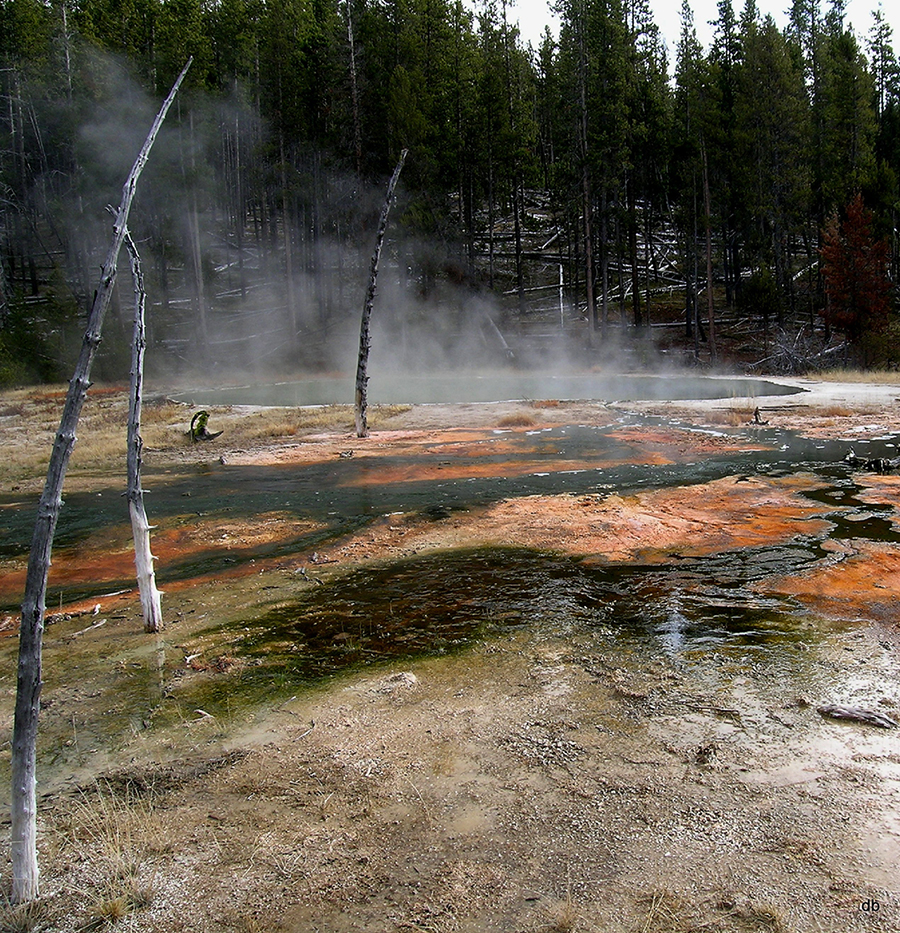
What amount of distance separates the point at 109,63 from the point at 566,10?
21.3 metres

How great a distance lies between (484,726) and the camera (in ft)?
14.2

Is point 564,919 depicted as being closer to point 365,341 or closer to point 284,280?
point 365,341

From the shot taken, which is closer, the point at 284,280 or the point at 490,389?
the point at 490,389

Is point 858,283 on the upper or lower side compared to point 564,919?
upper

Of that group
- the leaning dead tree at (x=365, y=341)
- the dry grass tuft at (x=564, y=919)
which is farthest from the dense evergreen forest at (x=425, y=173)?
the dry grass tuft at (x=564, y=919)

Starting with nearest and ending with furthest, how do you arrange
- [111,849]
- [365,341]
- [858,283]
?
[111,849] < [365,341] < [858,283]

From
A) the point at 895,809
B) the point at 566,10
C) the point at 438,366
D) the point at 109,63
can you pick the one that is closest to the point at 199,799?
the point at 895,809

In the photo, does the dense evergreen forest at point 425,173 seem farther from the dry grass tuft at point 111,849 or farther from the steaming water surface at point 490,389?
the dry grass tuft at point 111,849

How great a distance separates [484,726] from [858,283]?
29.8 metres

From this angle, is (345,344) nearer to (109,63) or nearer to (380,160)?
(380,160)

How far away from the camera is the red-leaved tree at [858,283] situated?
93.9 feet

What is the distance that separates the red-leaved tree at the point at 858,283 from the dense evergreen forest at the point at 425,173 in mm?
271

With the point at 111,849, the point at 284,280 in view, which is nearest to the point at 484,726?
the point at 111,849

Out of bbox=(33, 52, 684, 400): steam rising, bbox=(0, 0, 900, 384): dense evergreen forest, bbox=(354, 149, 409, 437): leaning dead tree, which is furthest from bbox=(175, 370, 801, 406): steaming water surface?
bbox=(354, 149, 409, 437): leaning dead tree
